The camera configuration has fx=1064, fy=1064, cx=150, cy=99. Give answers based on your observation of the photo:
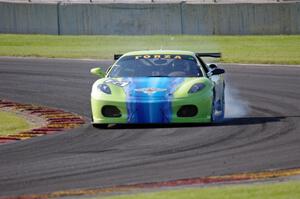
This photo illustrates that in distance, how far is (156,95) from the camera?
16062mm

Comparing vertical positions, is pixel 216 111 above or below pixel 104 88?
below

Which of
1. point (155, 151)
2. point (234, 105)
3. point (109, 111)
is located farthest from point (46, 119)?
point (155, 151)

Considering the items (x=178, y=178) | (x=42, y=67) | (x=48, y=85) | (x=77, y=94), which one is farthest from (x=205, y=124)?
(x=42, y=67)

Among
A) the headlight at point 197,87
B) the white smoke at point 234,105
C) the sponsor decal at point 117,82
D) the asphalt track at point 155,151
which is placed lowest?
the white smoke at point 234,105

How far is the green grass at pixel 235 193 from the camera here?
10039 millimetres

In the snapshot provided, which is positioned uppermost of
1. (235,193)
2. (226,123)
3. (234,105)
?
(235,193)

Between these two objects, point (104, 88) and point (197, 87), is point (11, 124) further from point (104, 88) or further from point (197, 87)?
point (197, 87)

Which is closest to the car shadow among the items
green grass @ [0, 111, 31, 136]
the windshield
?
the windshield

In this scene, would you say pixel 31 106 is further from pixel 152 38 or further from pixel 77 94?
pixel 152 38

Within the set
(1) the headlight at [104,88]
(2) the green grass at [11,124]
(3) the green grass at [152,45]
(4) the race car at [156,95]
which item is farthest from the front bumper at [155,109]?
(3) the green grass at [152,45]

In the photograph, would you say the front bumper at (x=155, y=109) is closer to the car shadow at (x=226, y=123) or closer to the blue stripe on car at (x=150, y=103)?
the blue stripe on car at (x=150, y=103)

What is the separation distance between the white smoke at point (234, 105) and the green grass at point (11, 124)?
11.4ft

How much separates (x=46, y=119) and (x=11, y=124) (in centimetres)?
90

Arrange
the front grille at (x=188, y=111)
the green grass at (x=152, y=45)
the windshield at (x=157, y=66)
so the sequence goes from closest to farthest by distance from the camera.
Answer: the front grille at (x=188, y=111) < the windshield at (x=157, y=66) < the green grass at (x=152, y=45)
